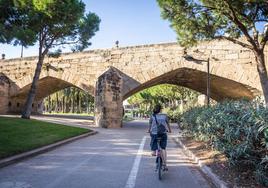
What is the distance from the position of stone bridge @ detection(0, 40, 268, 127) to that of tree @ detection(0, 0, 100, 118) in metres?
3.21

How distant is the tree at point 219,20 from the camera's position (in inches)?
585

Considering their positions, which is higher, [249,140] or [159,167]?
[249,140]

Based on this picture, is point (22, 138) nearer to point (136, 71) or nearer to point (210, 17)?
point (210, 17)

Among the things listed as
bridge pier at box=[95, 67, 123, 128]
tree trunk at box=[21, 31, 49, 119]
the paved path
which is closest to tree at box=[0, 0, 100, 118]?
tree trunk at box=[21, 31, 49, 119]

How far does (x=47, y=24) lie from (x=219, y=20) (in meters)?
10.9

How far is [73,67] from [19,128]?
15.5m

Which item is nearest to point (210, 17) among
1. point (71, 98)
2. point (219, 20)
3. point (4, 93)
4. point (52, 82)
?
point (219, 20)

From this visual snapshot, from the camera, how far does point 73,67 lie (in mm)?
28984

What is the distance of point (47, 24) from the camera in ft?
70.0

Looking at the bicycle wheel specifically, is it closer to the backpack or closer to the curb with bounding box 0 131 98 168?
the backpack

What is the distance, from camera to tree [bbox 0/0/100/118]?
44.6ft

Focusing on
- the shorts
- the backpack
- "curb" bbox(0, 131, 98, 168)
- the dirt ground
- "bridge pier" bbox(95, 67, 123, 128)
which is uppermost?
"bridge pier" bbox(95, 67, 123, 128)

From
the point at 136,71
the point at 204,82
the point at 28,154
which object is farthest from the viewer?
the point at 204,82

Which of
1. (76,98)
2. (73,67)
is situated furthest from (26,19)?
(76,98)
